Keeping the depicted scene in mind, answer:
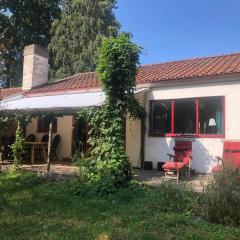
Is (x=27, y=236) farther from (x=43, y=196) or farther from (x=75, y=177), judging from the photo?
(x=75, y=177)

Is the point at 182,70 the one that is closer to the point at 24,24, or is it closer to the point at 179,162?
the point at 179,162

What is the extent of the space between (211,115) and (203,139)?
1.04m

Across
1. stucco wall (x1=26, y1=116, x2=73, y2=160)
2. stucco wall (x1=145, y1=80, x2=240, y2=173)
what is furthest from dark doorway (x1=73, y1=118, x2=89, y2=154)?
stucco wall (x1=145, y1=80, x2=240, y2=173)

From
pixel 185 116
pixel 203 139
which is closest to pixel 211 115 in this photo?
pixel 203 139

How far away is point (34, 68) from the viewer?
24906 millimetres

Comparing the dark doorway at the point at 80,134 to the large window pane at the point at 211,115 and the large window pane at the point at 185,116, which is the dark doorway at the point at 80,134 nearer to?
the large window pane at the point at 185,116

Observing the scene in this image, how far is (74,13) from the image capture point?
40594 millimetres

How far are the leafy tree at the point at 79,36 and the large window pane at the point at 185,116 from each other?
23939 mm

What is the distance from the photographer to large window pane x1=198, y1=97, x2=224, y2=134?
15.5m

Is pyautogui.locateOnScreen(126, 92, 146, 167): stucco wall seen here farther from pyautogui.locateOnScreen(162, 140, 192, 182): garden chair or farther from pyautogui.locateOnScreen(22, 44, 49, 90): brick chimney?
pyautogui.locateOnScreen(22, 44, 49, 90): brick chimney

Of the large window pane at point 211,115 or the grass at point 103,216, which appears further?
the large window pane at point 211,115

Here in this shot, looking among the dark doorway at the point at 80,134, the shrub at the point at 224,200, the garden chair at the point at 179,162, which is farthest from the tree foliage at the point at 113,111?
the dark doorway at the point at 80,134

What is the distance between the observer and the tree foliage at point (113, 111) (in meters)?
12.2

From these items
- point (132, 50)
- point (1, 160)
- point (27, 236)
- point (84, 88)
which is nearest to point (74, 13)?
point (84, 88)
